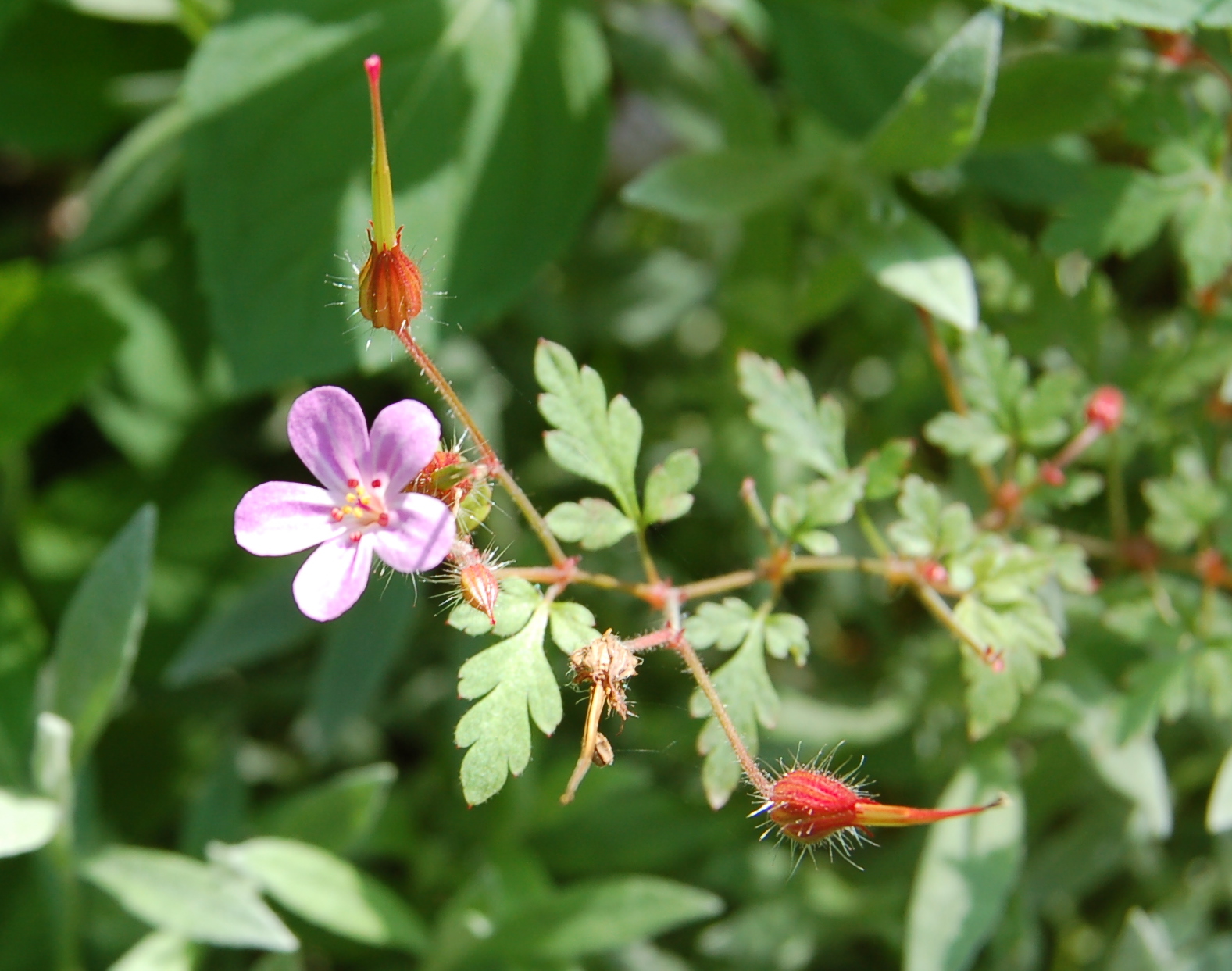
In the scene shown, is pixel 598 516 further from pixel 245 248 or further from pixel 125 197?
pixel 125 197

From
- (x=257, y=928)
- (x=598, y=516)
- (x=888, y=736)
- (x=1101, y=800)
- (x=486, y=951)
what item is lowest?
(x=1101, y=800)

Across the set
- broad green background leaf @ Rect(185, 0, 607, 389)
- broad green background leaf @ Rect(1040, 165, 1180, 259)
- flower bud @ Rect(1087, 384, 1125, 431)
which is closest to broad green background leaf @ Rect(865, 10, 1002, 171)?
broad green background leaf @ Rect(1040, 165, 1180, 259)

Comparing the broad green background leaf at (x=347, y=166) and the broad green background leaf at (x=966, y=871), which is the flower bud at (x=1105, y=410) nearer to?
the broad green background leaf at (x=966, y=871)

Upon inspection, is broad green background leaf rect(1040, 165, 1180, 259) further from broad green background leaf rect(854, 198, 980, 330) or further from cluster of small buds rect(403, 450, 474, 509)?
cluster of small buds rect(403, 450, 474, 509)

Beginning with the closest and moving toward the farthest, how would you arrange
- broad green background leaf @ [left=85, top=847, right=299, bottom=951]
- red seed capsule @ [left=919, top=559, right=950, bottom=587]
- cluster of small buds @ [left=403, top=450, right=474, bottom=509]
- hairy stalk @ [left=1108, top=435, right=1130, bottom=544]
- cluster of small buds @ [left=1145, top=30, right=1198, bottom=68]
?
1. cluster of small buds @ [left=403, top=450, right=474, bottom=509]
2. red seed capsule @ [left=919, top=559, right=950, bottom=587]
3. broad green background leaf @ [left=85, top=847, right=299, bottom=951]
4. hairy stalk @ [left=1108, top=435, right=1130, bottom=544]
5. cluster of small buds @ [left=1145, top=30, right=1198, bottom=68]

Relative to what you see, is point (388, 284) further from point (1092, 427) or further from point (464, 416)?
point (1092, 427)

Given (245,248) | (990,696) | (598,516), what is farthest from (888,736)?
(245,248)

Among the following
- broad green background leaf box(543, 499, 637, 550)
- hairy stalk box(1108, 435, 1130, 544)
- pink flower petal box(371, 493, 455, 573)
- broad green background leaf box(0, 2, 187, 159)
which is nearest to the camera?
pink flower petal box(371, 493, 455, 573)
